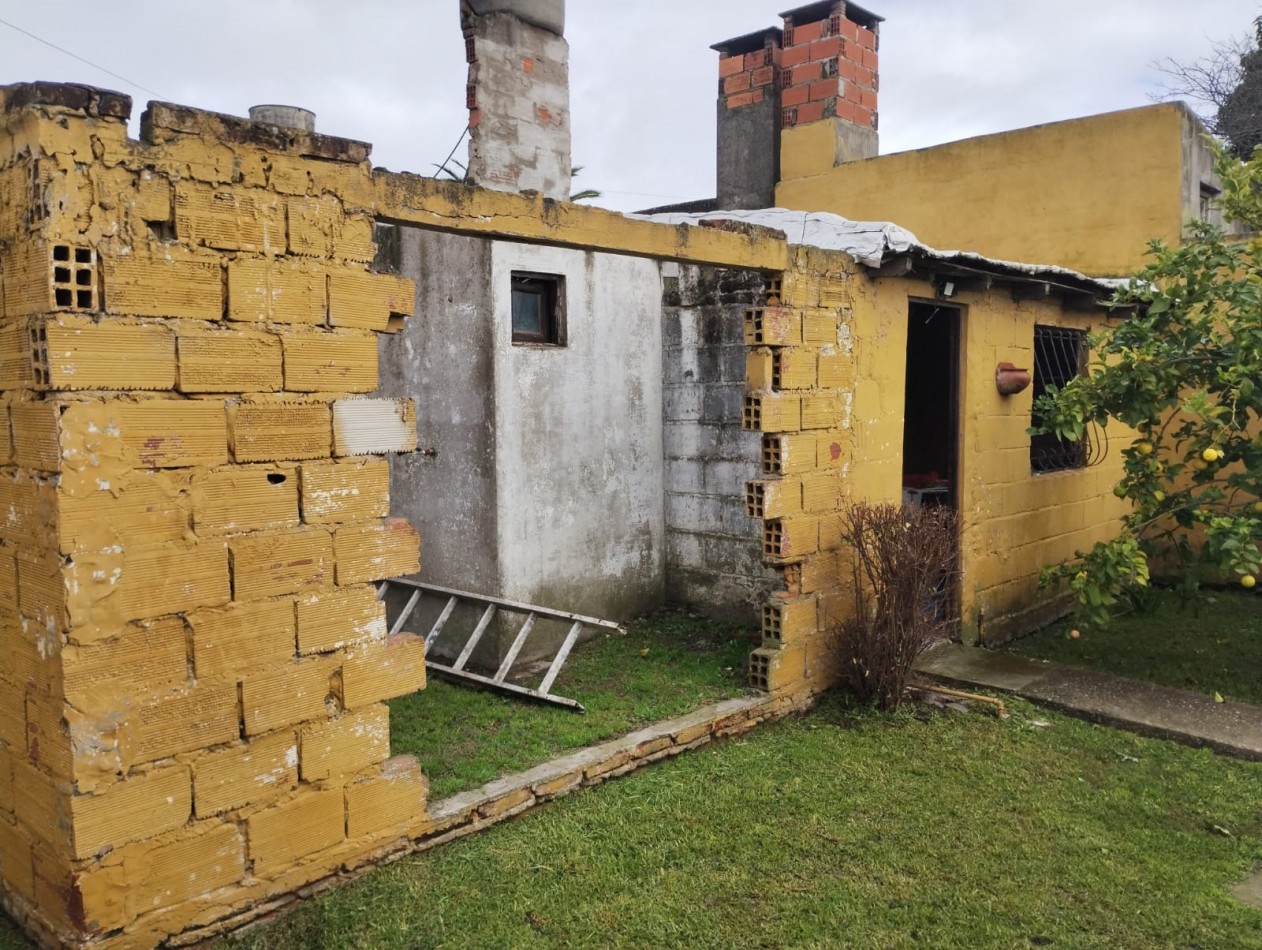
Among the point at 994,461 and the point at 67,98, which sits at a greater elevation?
the point at 67,98

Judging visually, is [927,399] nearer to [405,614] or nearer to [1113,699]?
[1113,699]

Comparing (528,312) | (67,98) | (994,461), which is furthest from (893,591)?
A: (67,98)

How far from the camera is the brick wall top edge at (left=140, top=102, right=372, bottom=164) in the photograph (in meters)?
3.24

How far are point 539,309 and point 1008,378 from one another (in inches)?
142

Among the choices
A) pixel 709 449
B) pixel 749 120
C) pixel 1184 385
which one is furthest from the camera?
pixel 749 120

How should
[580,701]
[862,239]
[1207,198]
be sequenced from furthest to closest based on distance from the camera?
[1207,198] < [862,239] < [580,701]

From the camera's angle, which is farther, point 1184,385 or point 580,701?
point 1184,385

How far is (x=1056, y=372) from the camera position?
845 centimetres

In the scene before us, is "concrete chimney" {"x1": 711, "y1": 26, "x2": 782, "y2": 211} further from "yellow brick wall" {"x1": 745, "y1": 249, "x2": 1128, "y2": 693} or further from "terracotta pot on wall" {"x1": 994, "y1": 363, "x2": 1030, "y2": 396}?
"terracotta pot on wall" {"x1": 994, "y1": 363, "x2": 1030, "y2": 396}

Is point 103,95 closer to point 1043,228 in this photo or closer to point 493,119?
point 493,119

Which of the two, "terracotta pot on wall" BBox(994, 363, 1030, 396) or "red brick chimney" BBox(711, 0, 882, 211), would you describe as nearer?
"terracotta pot on wall" BBox(994, 363, 1030, 396)

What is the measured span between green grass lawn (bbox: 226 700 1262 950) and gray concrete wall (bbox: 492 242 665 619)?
230 cm

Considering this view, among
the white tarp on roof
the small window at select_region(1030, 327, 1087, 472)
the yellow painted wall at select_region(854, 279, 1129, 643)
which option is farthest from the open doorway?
the white tarp on roof

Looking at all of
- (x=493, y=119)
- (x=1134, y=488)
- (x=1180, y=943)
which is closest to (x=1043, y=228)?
(x=1134, y=488)
